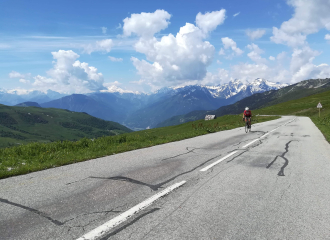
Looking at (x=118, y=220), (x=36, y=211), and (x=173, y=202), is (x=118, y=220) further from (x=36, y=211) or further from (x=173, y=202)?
(x=36, y=211)

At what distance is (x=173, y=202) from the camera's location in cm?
474

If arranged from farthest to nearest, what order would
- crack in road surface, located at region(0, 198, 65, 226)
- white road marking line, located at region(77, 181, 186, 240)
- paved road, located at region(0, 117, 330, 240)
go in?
crack in road surface, located at region(0, 198, 65, 226)
paved road, located at region(0, 117, 330, 240)
white road marking line, located at region(77, 181, 186, 240)

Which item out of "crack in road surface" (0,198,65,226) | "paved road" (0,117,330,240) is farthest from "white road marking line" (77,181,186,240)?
"crack in road surface" (0,198,65,226)

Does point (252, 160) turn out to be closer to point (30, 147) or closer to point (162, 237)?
point (162, 237)

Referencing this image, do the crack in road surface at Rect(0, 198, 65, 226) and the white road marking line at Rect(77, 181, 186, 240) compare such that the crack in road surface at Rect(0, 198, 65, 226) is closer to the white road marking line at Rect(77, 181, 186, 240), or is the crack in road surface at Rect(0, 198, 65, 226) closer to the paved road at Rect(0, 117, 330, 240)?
the paved road at Rect(0, 117, 330, 240)

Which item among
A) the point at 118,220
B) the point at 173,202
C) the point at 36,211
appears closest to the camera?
the point at 118,220

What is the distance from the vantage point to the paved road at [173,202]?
3652mm

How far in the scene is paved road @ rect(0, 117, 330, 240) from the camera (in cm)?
365

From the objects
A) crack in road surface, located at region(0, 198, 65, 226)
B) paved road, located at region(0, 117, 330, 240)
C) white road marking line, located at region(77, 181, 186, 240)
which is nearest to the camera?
white road marking line, located at region(77, 181, 186, 240)

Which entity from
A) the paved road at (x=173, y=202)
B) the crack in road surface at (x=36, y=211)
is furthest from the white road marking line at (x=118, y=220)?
the crack in road surface at (x=36, y=211)

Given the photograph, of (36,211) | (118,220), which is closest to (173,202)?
(118,220)

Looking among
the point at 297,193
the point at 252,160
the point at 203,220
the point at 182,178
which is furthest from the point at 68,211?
the point at 252,160

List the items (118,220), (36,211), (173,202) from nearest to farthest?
(118,220) < (36,211) < (173,202)

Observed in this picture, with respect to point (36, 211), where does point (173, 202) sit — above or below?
below
